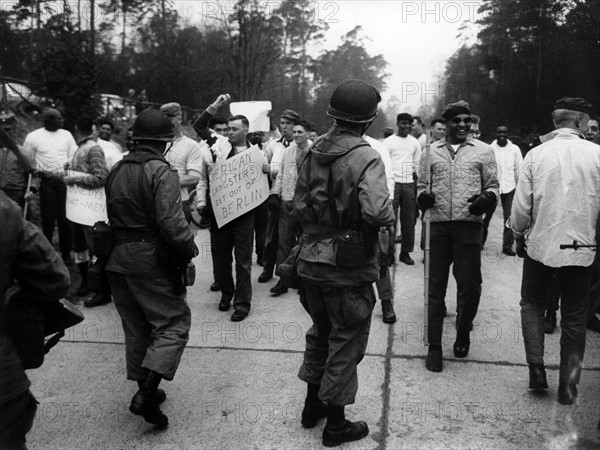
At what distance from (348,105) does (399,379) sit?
2.08 metres

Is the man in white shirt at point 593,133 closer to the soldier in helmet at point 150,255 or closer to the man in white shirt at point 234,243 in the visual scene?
the man in white shirt at point 234,243

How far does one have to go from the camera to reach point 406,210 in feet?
26.0

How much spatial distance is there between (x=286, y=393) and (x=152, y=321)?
1083 millimetres

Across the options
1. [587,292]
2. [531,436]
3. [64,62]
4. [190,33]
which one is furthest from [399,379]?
[190,33]

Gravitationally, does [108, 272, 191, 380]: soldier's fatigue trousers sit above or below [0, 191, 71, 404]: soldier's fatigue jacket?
below

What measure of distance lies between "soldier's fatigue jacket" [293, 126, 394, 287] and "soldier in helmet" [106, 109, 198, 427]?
77cm

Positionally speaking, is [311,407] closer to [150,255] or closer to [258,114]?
[150,255]

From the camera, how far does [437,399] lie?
3.84 meters

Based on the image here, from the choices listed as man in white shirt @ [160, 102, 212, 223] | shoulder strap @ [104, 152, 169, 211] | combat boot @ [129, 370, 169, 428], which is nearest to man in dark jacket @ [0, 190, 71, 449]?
combat boot @ [129, 370, 169, 428]

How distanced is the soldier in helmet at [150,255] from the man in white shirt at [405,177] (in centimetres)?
451

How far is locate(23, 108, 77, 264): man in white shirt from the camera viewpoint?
278 inches

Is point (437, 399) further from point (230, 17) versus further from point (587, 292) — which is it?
point (230, 17)

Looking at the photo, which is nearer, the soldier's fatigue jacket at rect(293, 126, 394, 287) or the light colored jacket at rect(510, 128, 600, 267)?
the soldier's fatigue jacket at rect(293, 126, 394, 287)

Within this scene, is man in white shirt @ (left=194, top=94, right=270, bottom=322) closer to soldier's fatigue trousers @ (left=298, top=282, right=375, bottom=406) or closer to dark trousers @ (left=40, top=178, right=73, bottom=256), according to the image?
soldier's fatigue trousers @ (left=298, top=282, right=375, bottom=406)
